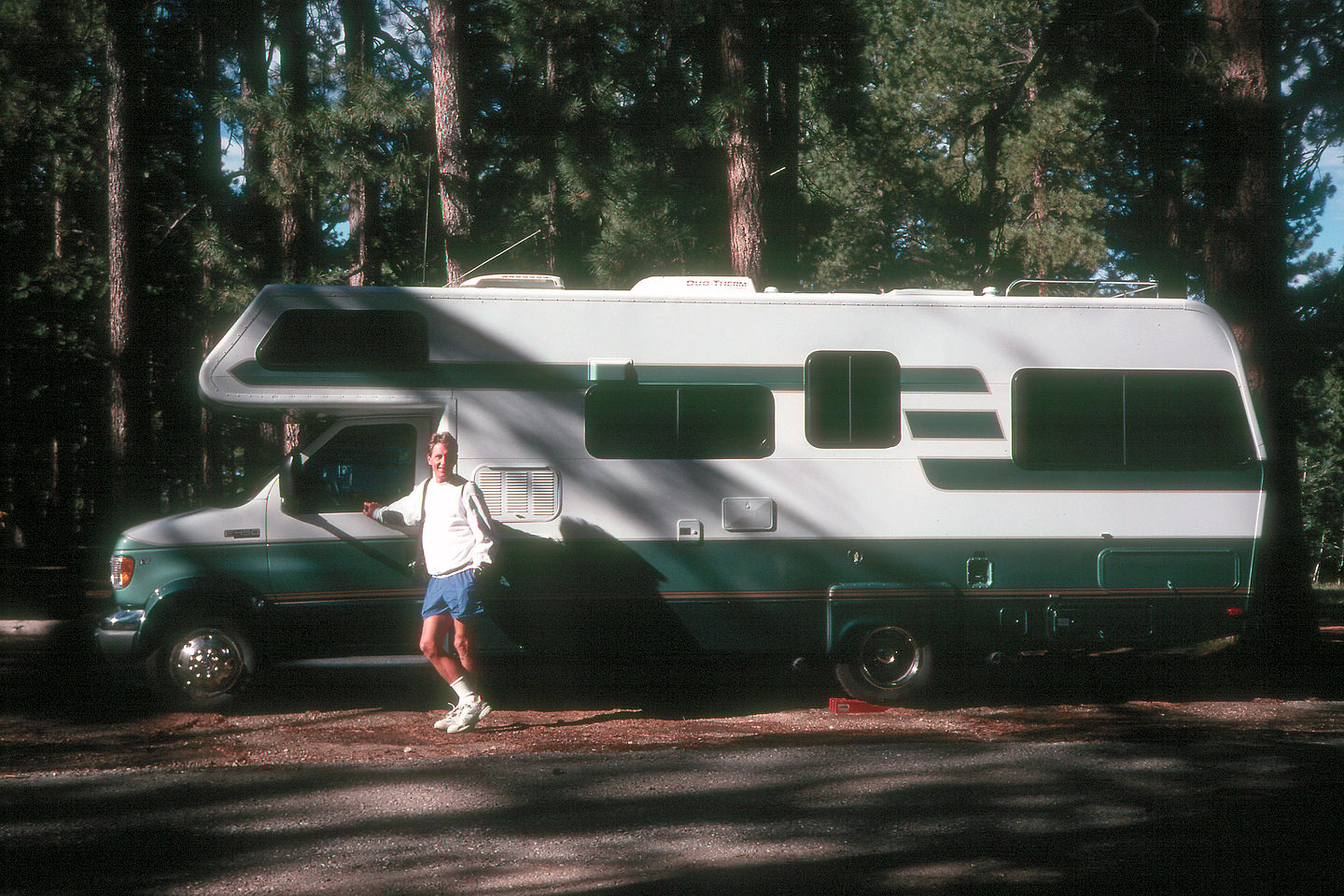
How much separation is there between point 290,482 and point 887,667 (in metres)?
4.32

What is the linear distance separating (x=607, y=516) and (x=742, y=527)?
36.5 inches

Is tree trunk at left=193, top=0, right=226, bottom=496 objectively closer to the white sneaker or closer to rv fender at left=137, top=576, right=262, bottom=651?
rv fender at left=137, top=576, right=262, bottom=651

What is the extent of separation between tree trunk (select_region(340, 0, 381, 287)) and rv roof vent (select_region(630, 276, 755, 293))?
5.61 metres

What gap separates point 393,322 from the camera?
8.38m

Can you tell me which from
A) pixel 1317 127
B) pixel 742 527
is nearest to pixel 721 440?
Result: pixel 742 527

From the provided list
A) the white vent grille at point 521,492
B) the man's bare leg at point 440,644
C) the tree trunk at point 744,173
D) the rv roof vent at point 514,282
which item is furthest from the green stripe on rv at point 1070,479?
the tree trunk at point 744,173

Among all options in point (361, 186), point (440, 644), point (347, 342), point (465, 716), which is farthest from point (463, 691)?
point (361, 186)

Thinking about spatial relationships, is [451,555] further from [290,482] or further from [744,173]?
[744,173]

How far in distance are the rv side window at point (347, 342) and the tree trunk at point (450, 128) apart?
18.8ft

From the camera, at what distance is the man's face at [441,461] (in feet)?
25.5

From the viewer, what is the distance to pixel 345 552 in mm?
8414

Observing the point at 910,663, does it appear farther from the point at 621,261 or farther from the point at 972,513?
the point at 621,261

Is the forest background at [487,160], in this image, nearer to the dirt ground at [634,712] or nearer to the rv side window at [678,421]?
the dirt ground at [634,712]

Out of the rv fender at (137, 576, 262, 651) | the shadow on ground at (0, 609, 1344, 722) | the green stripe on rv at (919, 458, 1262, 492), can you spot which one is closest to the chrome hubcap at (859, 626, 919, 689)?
the shadow on ground at (0, 609, 1344, 722)
